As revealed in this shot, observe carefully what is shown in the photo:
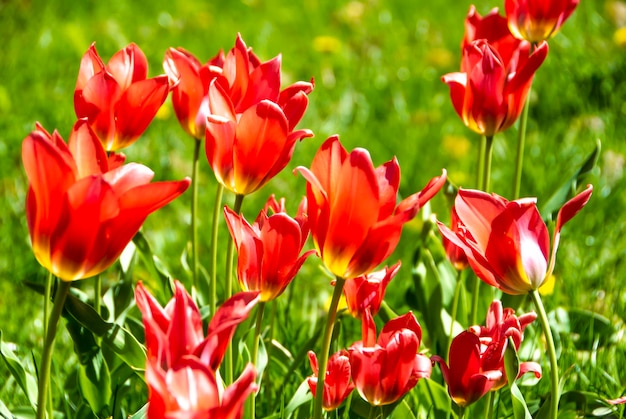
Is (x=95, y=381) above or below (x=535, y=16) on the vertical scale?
below

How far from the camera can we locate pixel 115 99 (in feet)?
4.53

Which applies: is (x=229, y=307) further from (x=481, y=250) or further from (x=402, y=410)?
(x=402, y=410)

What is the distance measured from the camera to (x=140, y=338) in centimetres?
161

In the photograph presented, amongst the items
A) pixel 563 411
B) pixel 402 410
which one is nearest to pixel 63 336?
pixel 402 410

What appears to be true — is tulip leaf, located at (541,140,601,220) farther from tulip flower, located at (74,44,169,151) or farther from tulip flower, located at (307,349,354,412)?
tulip flower, located at (74,44,169,151)

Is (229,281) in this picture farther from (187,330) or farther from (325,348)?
(187,330)

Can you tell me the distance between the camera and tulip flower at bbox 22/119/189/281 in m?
0.94

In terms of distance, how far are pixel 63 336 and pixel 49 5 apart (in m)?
2.46

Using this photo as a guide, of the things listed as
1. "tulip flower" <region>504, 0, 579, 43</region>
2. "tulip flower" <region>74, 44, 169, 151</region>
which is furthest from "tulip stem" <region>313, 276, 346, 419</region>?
"tulip flower" <region>504, 0, 579, 43</region>

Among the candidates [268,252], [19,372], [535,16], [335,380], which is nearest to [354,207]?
[268,252]

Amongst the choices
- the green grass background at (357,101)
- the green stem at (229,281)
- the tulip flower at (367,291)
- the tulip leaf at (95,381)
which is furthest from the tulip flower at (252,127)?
the green grass background at (357,101)

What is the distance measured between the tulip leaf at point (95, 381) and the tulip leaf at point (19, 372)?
0.10 metres

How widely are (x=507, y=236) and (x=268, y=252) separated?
0.97 feet

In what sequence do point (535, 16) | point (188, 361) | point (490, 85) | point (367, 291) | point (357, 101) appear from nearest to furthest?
point (188, 361)
point (367, 291)
point (490, 85)
point (535, 16)
point (357, 101)
